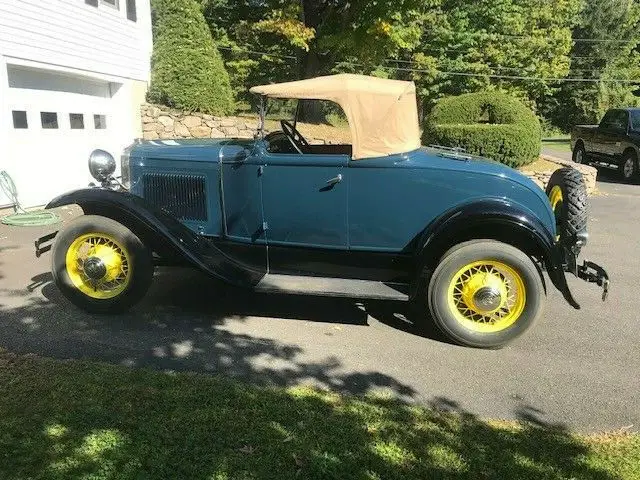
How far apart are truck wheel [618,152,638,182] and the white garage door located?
489 inches

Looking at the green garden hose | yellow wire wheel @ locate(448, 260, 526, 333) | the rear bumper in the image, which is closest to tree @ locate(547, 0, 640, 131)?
the green garden hose

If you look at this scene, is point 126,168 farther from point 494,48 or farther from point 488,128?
point 494,48

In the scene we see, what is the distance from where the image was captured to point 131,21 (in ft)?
40.2

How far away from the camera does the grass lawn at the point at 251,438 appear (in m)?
2.76

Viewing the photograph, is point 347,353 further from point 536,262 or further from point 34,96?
point 34,96

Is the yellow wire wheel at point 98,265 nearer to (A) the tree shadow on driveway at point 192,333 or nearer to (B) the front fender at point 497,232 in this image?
(A) the tree shadow on driveway at point 192,333

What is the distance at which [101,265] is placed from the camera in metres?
4.65

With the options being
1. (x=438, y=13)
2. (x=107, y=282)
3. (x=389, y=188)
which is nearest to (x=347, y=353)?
(x=389, y=188)

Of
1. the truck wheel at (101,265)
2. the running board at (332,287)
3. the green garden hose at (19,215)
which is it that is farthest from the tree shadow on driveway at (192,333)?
the green garden hose at (19,215)

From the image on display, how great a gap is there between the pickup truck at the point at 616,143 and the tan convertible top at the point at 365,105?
1165 centimetres

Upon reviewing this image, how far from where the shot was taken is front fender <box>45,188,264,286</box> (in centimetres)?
455

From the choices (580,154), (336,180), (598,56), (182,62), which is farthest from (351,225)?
(598,56)

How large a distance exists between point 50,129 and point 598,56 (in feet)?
142

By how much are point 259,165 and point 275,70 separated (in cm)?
2027
